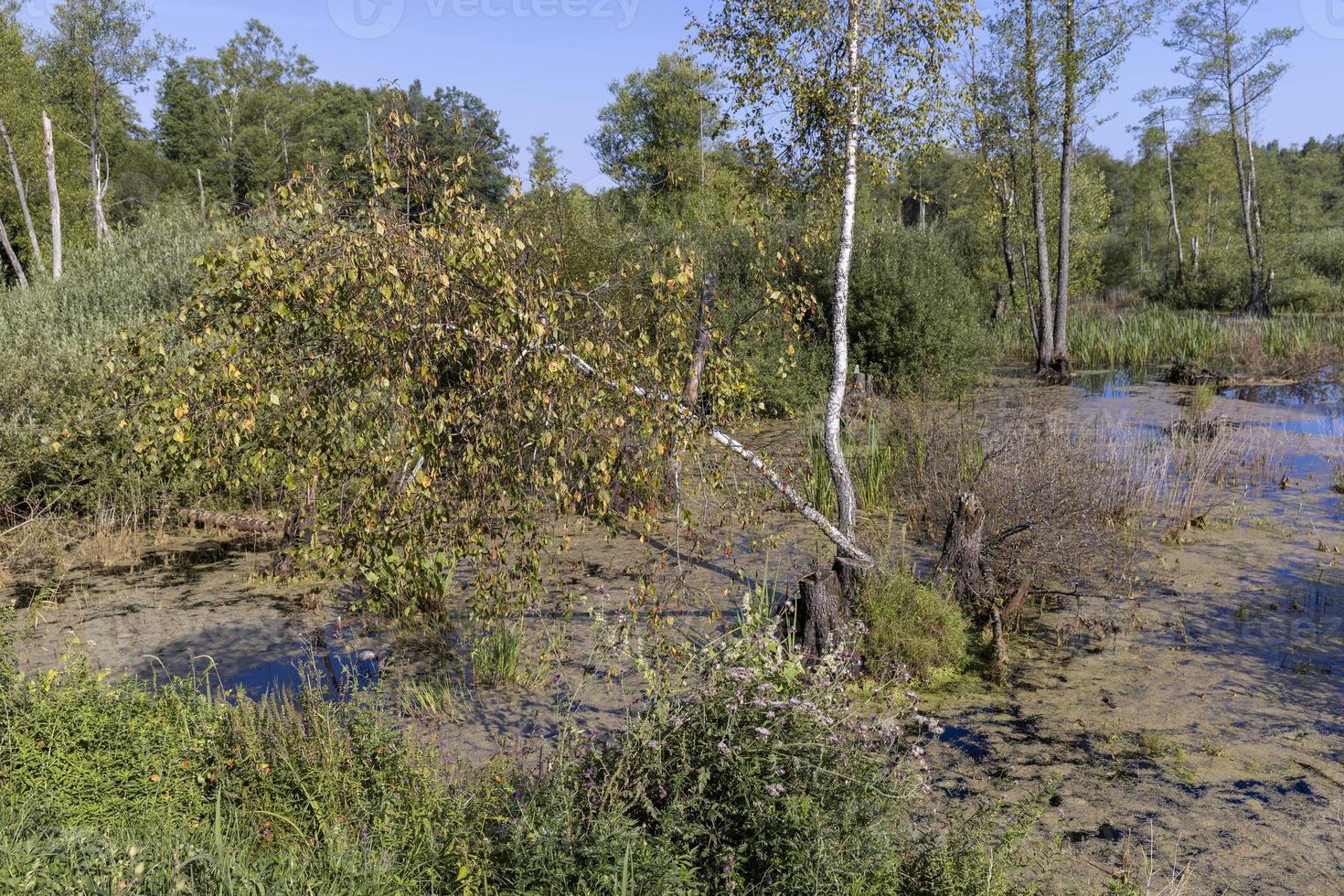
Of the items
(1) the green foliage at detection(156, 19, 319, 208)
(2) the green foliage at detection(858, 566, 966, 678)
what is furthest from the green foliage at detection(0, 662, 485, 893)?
(1) the green foliage at detection(156, 19, 319, 208)

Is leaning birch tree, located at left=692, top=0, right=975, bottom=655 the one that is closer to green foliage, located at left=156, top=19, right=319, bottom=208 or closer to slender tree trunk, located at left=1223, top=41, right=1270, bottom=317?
slender tree trunk, located at left=1223, top=41, right=1270, bottom=317

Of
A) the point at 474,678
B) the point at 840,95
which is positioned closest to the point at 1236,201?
the point at 840,95

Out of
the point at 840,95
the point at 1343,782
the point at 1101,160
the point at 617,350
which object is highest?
the point at 1101,160

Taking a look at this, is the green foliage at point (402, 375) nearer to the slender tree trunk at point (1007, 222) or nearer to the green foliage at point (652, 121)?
the slender tree trunk at point (1007, 222)

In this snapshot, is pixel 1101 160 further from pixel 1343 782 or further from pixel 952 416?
pixel 1343 782

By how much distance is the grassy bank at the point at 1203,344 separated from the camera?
19797 millimetres

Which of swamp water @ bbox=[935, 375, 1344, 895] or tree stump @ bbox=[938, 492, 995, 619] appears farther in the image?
tree stump @ bbox=[938, 492, 995, 619]

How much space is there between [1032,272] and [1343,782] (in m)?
28.4

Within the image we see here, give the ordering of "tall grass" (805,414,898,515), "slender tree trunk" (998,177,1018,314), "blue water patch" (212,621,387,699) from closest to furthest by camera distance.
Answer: "blue water patch" (212,621,387,699), "tall grass" (805,414,898,515), "slender tree trunk" (998,177,1018,314)

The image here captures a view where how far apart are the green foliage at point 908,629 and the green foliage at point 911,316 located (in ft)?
30.0

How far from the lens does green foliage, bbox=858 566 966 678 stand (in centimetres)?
623

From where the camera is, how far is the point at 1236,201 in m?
46.9

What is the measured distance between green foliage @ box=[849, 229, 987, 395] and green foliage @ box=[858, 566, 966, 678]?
9.13m

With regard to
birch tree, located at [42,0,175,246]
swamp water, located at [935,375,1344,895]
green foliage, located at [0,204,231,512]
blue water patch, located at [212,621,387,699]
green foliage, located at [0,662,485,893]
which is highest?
birch tree, located at [42,0,175,246]
